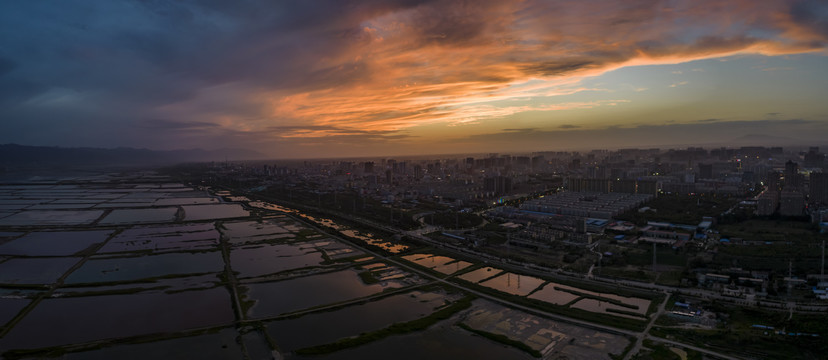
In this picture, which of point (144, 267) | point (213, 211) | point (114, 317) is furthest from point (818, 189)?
point (213, 211)

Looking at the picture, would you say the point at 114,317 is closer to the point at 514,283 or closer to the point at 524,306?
the point at 524,306

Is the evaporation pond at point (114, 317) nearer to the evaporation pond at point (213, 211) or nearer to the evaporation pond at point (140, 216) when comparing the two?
the evaporation pond at point (140, 216)

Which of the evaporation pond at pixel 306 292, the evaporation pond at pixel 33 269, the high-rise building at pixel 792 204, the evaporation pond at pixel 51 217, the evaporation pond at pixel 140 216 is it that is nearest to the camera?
the evaporation pond at pixel 306 292

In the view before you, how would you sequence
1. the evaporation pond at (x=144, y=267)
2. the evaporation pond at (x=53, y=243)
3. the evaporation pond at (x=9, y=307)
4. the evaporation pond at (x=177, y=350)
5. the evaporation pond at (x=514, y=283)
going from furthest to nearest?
the evaporation pond at (x=53, y=243) < the evaporation pond at (x=144, y=267) < the evaporation pond at (x=514, y=283) < the evaporation pond at (x=9, y=307) < the evaporation pond at (x=177, y=350)

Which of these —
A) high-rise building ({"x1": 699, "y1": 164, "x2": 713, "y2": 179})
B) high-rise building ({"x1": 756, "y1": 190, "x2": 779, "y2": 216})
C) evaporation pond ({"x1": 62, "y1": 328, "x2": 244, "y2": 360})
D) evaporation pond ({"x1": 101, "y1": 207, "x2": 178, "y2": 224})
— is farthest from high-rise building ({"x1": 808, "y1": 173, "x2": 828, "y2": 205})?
evaporation pond ({"x1": 101, "y1": 207, "x2": 178, "y2": 224})

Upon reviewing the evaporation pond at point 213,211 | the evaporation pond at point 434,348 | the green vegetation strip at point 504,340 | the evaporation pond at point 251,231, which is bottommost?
the evaporation pond at point 434,348

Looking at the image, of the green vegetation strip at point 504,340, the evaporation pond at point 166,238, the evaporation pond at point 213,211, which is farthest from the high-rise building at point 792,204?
the evaporation pond at point 213,211
